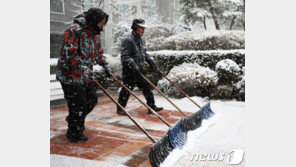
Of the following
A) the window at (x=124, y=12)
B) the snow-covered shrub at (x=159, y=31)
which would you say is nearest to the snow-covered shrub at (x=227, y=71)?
the snow-covered shrub at (x=159, y=31)

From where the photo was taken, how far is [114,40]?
9.48 m

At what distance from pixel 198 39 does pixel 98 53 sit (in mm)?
4737

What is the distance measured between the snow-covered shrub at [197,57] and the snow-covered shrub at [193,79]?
436 mm

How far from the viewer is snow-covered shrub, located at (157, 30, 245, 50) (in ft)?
23.9

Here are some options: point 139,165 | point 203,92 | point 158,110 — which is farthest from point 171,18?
point 139,165

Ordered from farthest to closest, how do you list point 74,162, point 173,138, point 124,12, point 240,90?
1. point 124,12
2. point 240,90
3. point 173,138
4. point 74,162

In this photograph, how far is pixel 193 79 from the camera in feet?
20.6

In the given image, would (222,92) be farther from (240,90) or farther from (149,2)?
(149,2)

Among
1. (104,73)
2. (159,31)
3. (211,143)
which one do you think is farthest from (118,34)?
(211,143)

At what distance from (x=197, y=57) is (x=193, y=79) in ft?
3.39

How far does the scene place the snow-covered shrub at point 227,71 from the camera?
6168 millimetres

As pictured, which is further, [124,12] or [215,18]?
[124,12]

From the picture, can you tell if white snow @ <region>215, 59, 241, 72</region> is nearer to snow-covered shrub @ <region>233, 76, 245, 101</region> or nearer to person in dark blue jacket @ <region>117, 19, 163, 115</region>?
snow-covered shrub @ <region>233, 76, 245, 101</region>

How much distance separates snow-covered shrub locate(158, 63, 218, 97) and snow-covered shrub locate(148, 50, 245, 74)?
0.44m
